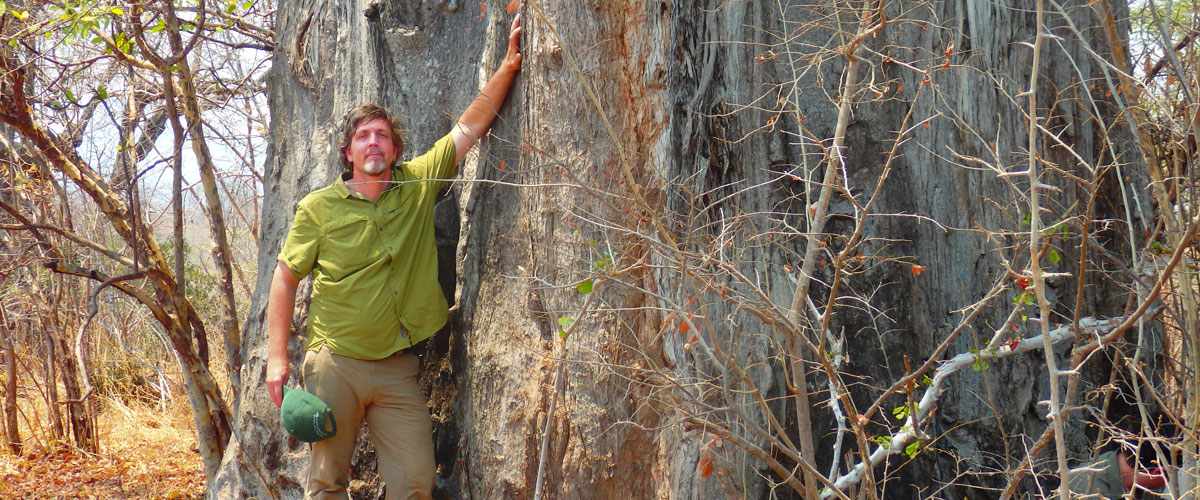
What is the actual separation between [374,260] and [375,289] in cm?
12

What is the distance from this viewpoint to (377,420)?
3.96 meters

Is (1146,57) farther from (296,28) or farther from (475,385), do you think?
(296,28)

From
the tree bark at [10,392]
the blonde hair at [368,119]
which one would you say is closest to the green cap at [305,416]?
the blonde hair at [368,119]

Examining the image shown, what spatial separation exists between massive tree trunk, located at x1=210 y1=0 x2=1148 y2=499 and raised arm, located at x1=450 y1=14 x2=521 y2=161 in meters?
0.06

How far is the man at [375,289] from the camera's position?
3.83 metres

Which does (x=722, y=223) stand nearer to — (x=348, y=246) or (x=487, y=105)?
(x=487, y=105)

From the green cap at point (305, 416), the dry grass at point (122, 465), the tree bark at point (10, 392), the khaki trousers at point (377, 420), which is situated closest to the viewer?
the green cap at point (305, 416)

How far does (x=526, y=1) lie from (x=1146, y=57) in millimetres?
2330

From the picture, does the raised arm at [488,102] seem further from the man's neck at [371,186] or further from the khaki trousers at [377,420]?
the khaki trousers at [377,420]

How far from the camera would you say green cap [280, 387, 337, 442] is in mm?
3752

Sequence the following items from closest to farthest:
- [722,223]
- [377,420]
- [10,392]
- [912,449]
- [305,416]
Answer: [912,449], [722,223], [305,416], [377,420], [10,392]

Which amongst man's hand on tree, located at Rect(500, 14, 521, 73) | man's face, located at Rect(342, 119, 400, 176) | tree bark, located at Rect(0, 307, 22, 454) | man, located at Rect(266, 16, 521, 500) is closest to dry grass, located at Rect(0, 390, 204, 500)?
tree bark, located at Rect(0, 307, 22, 454)

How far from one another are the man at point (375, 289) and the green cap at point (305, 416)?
0.08m

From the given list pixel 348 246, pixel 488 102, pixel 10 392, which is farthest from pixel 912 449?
pixel 10 392
